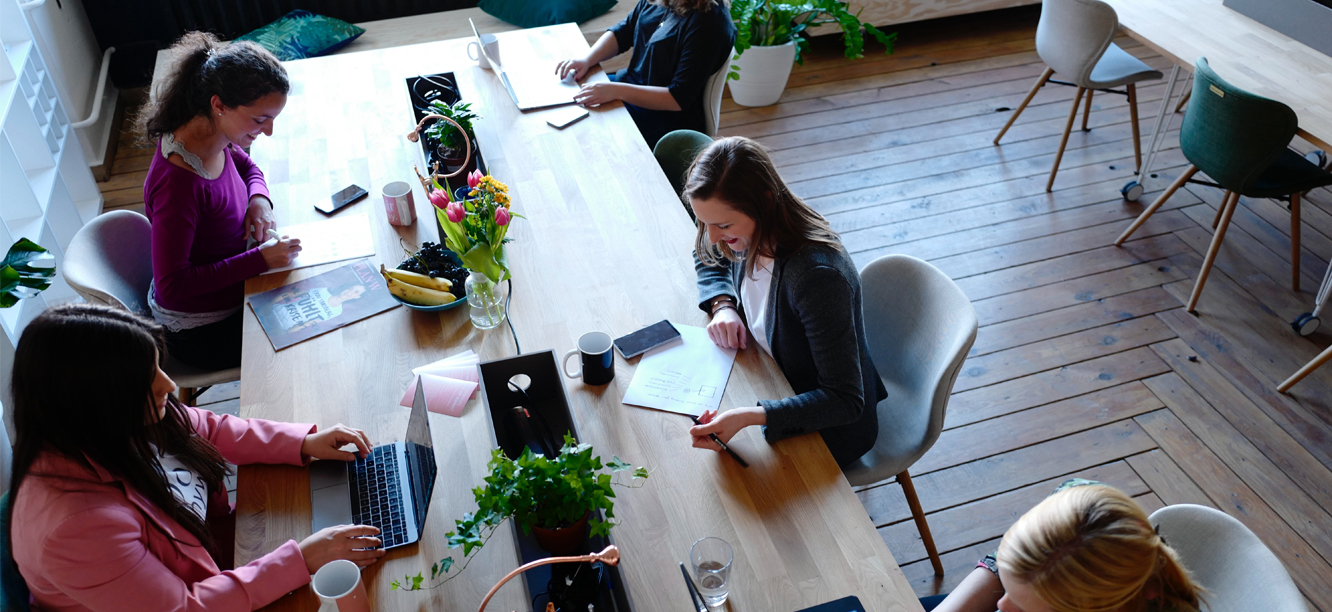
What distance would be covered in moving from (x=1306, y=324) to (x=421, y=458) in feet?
10.6

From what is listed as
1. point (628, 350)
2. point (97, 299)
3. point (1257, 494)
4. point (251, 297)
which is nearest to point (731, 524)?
point (628, 350)

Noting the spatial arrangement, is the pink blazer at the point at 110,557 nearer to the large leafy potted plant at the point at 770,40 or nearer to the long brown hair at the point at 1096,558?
the long brown hair at the point at 1096,558

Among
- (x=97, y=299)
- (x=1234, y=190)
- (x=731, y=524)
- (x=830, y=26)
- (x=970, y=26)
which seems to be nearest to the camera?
(x=731, y=524)

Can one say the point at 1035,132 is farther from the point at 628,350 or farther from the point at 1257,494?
the point at 628,350

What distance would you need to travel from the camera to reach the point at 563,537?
1.44 metres

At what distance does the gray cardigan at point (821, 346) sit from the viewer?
1.76 metres

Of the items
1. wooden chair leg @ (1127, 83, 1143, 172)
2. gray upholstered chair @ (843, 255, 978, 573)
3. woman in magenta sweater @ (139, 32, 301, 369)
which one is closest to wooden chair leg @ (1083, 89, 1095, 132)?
wooden chair leg @ (1127, 83, 1143, 172)

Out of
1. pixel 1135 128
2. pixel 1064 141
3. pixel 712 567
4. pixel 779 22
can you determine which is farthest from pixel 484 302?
pixel 1135 128

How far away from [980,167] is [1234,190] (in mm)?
1225

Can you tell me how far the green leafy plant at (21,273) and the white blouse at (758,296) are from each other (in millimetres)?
1460

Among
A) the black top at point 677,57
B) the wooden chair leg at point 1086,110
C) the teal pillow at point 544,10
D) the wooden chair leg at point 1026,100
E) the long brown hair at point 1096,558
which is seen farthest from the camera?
the teal pillow at point 544,10

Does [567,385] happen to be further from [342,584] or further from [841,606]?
[841,606]

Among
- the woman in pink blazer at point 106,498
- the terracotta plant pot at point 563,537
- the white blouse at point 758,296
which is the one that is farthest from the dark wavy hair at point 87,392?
the white blouse at point 758,296

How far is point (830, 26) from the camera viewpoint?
16.5 ft
